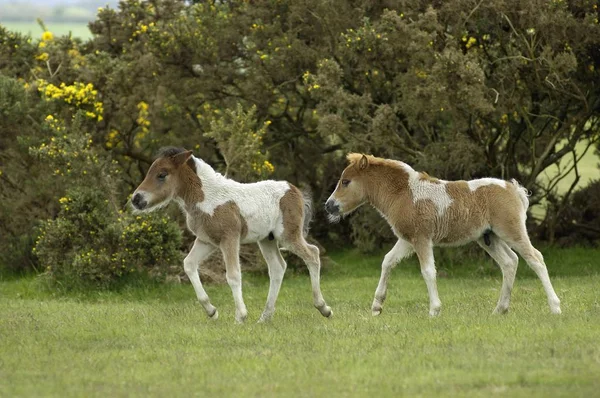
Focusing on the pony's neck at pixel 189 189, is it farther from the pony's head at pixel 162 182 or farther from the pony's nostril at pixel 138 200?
the pony's nostril at pixel 138 200

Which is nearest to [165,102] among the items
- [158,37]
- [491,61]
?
[158,37]

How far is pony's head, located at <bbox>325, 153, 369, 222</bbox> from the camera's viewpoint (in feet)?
45.8

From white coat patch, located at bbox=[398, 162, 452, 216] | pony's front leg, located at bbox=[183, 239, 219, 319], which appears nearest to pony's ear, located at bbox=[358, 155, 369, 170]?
white coat patch, located at bbox=[398, 162, 452, 216]

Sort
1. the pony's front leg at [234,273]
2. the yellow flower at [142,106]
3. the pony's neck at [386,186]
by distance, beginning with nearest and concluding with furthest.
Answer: the pony's front leg at [234,273] → the pony's neck at [386,186] → the yellow flower at [142,106]

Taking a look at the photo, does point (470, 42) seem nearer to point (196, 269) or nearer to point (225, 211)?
point (225, 211)

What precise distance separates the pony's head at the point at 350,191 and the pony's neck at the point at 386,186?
9 centimetres

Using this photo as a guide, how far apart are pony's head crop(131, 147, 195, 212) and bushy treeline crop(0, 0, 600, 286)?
4512 mm

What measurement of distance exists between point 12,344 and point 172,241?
6.25 metres

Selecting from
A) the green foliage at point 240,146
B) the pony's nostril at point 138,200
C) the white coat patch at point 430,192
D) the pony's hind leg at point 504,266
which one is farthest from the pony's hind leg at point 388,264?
the green foliage at point 240,146

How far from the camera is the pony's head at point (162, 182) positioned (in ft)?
44.5

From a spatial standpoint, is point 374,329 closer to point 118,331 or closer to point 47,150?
point 118,331

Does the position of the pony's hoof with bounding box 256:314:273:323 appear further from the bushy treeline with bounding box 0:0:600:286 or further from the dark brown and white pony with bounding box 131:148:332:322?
the bushy treeline with bounding box 0:0:600:286

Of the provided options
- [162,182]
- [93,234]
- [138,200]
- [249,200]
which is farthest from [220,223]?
[93,234]

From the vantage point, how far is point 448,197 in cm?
1364
